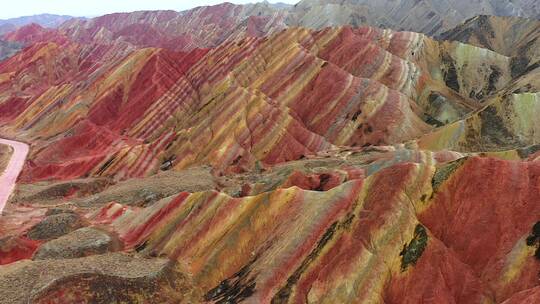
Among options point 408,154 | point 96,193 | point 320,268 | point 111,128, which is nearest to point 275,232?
point 320,268

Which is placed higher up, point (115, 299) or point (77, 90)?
point (115, 299)

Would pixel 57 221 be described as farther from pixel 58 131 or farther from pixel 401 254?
pixel 58 131

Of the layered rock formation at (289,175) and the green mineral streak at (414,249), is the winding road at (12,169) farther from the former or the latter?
the green mineral streak at (414,249)

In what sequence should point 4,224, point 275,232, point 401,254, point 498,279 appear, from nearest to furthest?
point 498,279
point 401,254
point 275,232
point 4,224

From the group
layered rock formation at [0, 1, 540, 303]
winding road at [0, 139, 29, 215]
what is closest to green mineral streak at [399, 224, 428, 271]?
layered rock formation at [0, 1, 540, 303]

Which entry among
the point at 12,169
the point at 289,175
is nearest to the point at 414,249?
the point at 289,175

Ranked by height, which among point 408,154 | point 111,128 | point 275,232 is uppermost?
point 275,232

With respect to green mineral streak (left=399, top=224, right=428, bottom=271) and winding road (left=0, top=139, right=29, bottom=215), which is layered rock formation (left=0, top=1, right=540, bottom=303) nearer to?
green mineral streak (left=399, top=224, right=428, bottom=271)
